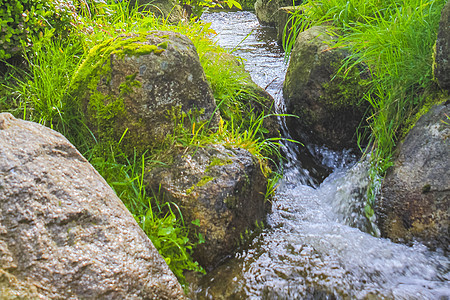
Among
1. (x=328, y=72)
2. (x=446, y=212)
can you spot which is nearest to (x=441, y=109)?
(x=446, y=212)

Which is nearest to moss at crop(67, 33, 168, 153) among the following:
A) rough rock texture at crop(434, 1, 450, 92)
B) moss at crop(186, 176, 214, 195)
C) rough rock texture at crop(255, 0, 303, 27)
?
moss at crop(186, 176, 214, 195)

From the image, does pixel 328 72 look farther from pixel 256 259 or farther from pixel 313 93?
pixel 256 259

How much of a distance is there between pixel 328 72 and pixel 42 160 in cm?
337

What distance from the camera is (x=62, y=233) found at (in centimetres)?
201

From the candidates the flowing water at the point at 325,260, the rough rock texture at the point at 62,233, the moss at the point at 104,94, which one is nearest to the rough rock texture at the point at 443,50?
the flowing water at the point at 325,260

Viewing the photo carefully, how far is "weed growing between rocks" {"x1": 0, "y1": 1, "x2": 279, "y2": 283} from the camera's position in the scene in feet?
9.14

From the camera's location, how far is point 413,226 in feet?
10.1

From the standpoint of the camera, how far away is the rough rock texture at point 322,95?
171 inches

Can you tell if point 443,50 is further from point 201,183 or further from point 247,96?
point 201,183

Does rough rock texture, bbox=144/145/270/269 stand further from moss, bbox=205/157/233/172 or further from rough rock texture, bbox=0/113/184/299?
rough rock texture, bbox=0/113/184/299

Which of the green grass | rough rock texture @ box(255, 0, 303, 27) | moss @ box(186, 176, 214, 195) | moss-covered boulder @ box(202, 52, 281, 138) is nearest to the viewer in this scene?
moss @ box(186, 176, 214, 195)

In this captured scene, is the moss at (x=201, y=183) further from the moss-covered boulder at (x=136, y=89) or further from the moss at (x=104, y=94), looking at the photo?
the moss at (x=104, y=94)

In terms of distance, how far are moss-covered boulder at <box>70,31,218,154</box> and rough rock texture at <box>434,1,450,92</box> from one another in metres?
1.99

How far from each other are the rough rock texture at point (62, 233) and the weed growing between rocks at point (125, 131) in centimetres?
42
